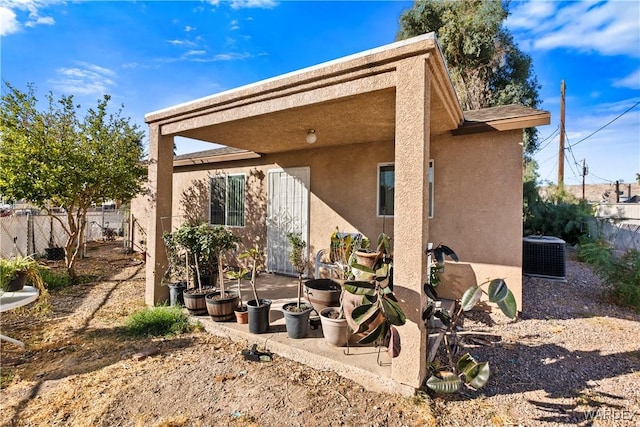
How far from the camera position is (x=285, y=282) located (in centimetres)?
660

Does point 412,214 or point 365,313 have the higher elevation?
point 412,214

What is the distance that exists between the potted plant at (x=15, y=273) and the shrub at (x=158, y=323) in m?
1.24

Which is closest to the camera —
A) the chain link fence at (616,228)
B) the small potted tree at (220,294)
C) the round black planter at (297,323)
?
the round black planter at (297,323)

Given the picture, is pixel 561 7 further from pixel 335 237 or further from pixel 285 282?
pixel 285 282

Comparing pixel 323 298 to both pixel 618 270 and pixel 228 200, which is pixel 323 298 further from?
pixel 618 270

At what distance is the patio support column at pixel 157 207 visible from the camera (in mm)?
5098

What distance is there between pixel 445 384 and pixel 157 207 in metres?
4.85

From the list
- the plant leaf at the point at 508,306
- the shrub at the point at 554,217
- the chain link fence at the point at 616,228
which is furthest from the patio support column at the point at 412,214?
the shrub at the point at 554,217

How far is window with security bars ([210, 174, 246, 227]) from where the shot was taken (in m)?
8.03

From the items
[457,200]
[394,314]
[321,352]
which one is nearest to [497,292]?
[394,314]

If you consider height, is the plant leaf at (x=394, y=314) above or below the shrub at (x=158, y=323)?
above

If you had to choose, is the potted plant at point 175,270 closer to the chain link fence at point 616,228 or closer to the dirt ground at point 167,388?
the dirt ground at point 167,388

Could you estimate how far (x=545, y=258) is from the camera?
6.62m

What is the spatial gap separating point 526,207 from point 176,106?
39.3 feet
